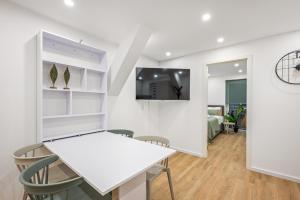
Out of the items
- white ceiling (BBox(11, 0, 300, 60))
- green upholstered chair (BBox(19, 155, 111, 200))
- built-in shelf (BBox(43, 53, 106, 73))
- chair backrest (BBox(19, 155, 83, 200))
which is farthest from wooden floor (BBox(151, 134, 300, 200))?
white ceiling (BBox(11, 0, 300, 60))

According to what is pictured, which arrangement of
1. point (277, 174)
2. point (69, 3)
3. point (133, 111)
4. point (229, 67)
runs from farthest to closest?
point (229, 67) → point (133, 111) → point (277, 174) → point (69, 3)

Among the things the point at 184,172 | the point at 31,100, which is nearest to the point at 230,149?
the point at 184,172

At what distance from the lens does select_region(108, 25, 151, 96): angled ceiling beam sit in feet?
7.29

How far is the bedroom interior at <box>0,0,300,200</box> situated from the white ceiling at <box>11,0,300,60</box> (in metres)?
0.02

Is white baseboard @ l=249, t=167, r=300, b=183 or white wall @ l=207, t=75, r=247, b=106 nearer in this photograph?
white baseboard @ l=249, t=167, r=300, b=183

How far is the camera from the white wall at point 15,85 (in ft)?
5.40

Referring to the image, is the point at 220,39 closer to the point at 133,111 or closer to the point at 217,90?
the point at 133,111

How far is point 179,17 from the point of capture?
1.96 m

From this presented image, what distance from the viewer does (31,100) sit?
185cm

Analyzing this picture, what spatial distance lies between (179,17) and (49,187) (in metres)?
2.27

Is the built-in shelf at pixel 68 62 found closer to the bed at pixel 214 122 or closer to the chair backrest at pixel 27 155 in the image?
the chair backrest at pixel 27 155

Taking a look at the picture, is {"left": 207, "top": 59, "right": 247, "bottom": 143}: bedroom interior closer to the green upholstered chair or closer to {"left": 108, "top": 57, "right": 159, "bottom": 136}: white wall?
{"left": 108, "top": 57, "right": 159, "bottom": 136}: white wall

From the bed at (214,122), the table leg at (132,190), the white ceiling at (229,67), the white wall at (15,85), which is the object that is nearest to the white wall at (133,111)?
the white wall at (15,85)

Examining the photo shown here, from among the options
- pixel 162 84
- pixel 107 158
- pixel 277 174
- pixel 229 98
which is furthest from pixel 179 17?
pixel 229 98
